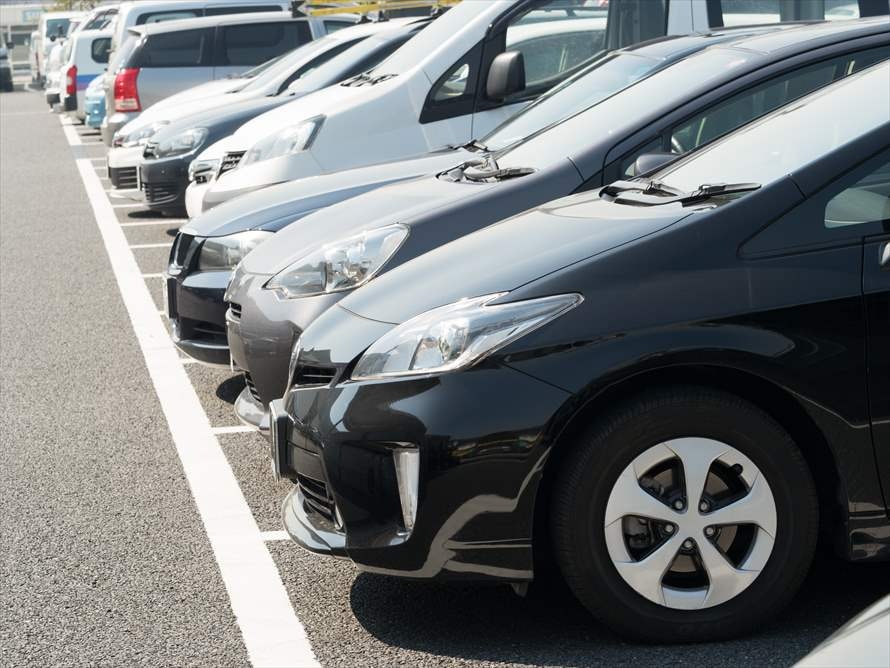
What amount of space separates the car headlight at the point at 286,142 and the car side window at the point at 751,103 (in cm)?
363

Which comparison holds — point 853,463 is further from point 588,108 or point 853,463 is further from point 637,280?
point 588,108

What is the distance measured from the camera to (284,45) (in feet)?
52.3

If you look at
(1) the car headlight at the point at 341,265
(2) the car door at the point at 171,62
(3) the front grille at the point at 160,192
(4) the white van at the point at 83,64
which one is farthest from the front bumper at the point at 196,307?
(4) the white van at the point at 83,64

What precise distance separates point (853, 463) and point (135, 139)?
10.2 m

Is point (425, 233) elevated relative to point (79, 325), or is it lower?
elevated

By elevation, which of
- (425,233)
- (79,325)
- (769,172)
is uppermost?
(769,172)

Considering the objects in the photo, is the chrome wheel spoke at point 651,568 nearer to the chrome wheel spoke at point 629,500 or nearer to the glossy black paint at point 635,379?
the chrome wheel spoke at point 629,500

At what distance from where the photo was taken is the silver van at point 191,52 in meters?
15.6

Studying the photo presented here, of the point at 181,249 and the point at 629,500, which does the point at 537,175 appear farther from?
the point at 181,249

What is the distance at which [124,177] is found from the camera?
1248 centimetres

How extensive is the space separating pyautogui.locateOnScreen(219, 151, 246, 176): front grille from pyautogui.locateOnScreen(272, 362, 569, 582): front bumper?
6167mm

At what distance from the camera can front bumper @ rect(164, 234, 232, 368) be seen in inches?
235

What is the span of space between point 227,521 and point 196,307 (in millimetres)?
1610

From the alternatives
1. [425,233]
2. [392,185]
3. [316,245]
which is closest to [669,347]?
[425,233]
